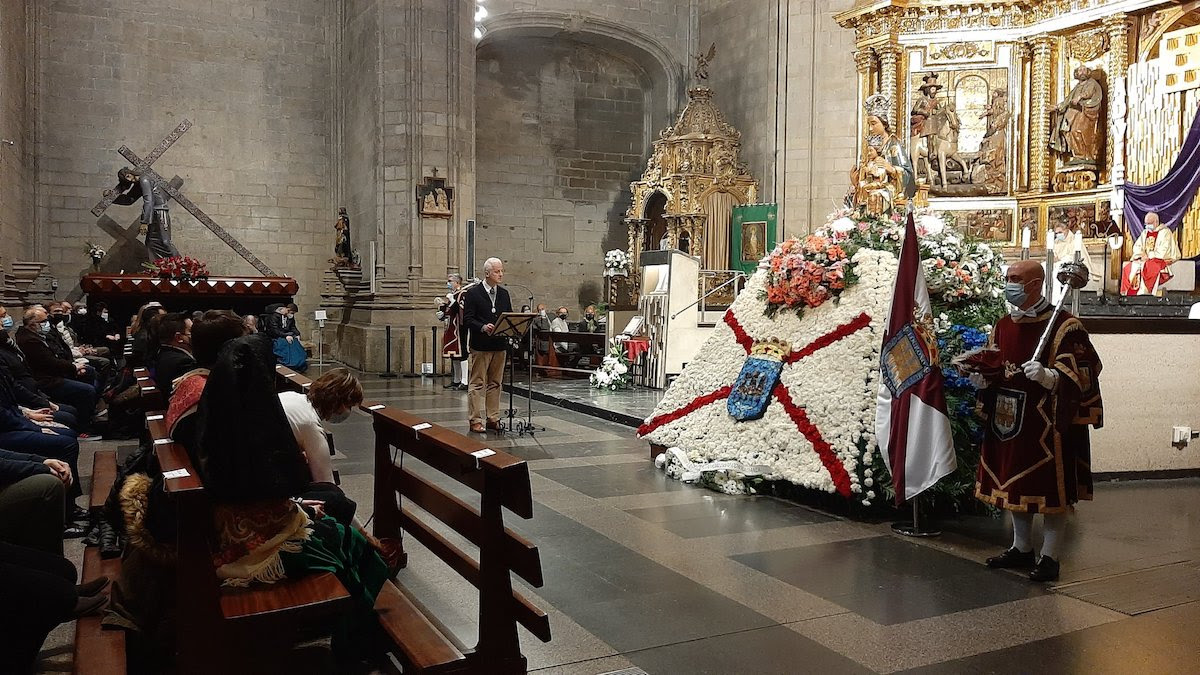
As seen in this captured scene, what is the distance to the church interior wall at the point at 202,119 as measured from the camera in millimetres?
16531

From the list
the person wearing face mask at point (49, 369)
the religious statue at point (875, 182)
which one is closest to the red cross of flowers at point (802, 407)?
the person wearing face mask at point (49, 369)

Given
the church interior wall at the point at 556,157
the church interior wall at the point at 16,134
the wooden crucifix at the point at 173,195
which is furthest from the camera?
the church interior wall at the point at 556,157

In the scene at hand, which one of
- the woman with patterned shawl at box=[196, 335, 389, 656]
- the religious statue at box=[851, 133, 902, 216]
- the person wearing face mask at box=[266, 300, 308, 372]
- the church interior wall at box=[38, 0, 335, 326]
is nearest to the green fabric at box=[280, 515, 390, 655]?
the woman with patterned shawl at box=[196, 335, 389, 656]

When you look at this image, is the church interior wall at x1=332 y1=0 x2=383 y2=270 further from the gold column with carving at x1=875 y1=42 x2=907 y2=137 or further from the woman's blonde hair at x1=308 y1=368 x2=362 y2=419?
the woman's blonde hair at x1=308 y1=368 x2=362 y2=419

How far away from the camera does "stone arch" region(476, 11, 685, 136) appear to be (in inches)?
739

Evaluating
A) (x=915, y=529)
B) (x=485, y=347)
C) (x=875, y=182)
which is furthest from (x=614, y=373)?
(x=915, y=529)

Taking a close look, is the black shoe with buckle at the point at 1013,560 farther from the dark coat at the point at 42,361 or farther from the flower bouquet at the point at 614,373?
the flower bouquet at the point at 614,373

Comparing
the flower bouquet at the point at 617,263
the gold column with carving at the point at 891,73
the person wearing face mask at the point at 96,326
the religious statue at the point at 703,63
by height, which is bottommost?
the person wearing face mask at the point at 96,326

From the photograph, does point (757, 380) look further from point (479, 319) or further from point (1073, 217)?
point (1073, 217)

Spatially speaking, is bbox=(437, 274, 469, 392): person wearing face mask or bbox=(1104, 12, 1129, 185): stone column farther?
bbox=(1104, 12, 1129, 185): stone column

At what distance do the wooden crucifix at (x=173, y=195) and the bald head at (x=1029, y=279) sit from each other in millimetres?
15004

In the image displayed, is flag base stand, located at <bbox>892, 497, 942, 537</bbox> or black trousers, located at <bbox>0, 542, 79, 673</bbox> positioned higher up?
black trousers, located at <bbox>0, 542, 79, 673</bbox>

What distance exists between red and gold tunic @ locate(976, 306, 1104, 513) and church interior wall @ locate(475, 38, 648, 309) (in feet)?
52.3

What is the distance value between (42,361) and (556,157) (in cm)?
1422
